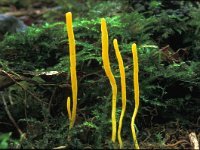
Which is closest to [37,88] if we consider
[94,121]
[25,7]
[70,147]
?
[94,121]

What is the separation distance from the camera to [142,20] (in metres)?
2.40

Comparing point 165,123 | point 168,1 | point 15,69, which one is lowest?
point 165,123

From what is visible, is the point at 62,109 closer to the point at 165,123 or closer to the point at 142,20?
the point at 165,123

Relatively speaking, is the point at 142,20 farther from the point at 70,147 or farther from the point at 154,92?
the point at 70,147

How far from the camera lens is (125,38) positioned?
230 centimetres

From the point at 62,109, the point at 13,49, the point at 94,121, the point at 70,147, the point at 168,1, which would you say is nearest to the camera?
the point at 70,147

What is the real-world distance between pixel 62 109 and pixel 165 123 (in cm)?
62

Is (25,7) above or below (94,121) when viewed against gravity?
above

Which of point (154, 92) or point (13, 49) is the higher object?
point (13, 49)

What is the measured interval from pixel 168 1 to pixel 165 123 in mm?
1480

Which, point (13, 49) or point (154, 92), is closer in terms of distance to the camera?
point (154, 92)

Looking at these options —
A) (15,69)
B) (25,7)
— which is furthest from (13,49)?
(25,7)

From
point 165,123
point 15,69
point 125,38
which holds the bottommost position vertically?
point 165,123

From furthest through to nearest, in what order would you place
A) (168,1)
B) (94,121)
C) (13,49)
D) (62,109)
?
(168,1), (13,49), (62,109), (94,121)
